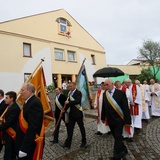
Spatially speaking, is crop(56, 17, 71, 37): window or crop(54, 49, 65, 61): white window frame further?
crop(56, 17, 71, 37): window

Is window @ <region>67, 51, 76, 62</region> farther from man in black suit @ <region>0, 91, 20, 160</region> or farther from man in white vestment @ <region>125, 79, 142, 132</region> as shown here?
man in black suit @ <region>0, 91, 20, 160</region>

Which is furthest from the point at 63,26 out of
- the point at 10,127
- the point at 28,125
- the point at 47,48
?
the point at 28,125

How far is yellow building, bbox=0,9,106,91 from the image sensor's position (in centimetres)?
1714

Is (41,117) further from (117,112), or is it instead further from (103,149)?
(103,149)

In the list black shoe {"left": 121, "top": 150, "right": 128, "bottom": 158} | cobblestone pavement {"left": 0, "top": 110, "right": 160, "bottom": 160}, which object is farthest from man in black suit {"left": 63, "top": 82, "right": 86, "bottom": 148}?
black shoe {"left": 121, "top": 150, "right": 128, "bottom": 158}

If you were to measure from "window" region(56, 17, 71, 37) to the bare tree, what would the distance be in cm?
1537

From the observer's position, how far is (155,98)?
10.1 m

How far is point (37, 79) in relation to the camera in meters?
5.39

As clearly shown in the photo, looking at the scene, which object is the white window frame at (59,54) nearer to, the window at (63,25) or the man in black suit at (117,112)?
the window at (63,25)

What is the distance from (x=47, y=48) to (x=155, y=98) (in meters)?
13.4

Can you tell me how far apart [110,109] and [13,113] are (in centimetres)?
217

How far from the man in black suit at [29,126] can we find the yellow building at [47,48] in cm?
1403

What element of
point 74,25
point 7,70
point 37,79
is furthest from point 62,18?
point 37,79

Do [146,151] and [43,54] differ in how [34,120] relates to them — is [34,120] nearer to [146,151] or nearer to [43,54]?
[146,151]
